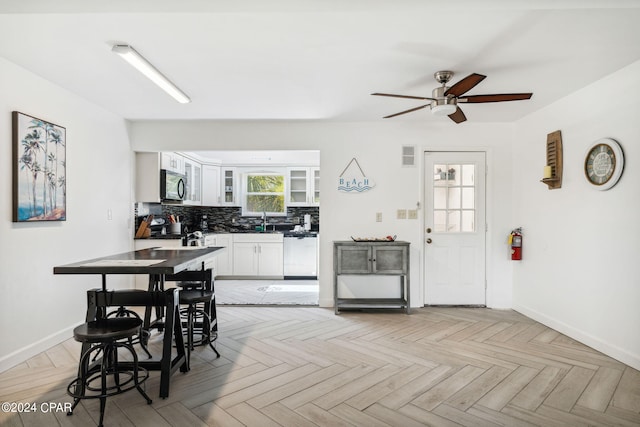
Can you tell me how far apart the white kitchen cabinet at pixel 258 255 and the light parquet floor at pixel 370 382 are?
255 centimetres

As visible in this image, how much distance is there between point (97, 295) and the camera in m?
2.54

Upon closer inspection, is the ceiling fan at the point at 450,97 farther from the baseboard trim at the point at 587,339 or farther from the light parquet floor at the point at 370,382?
the baseboard trim at the point at 587,339

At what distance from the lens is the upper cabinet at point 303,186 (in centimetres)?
709

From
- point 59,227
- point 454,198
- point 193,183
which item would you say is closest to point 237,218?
point 193,183

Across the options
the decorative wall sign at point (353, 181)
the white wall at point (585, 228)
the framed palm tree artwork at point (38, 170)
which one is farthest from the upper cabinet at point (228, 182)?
the white wall at point (585, 228)

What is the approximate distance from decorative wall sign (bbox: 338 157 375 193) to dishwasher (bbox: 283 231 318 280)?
72.9 inches

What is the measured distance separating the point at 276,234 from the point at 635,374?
4902 millimetres

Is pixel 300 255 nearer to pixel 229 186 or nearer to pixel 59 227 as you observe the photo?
pixel 229 186

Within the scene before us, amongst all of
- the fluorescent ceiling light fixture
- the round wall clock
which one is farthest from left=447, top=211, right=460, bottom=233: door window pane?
the fluorescent ceiling light fixture

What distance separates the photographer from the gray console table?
4457mm

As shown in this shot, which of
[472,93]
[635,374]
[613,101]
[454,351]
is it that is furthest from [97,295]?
[613,101]

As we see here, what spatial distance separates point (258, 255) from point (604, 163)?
195 inches

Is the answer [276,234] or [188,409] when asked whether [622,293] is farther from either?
[276,234]

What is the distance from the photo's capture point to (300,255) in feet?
21.4
